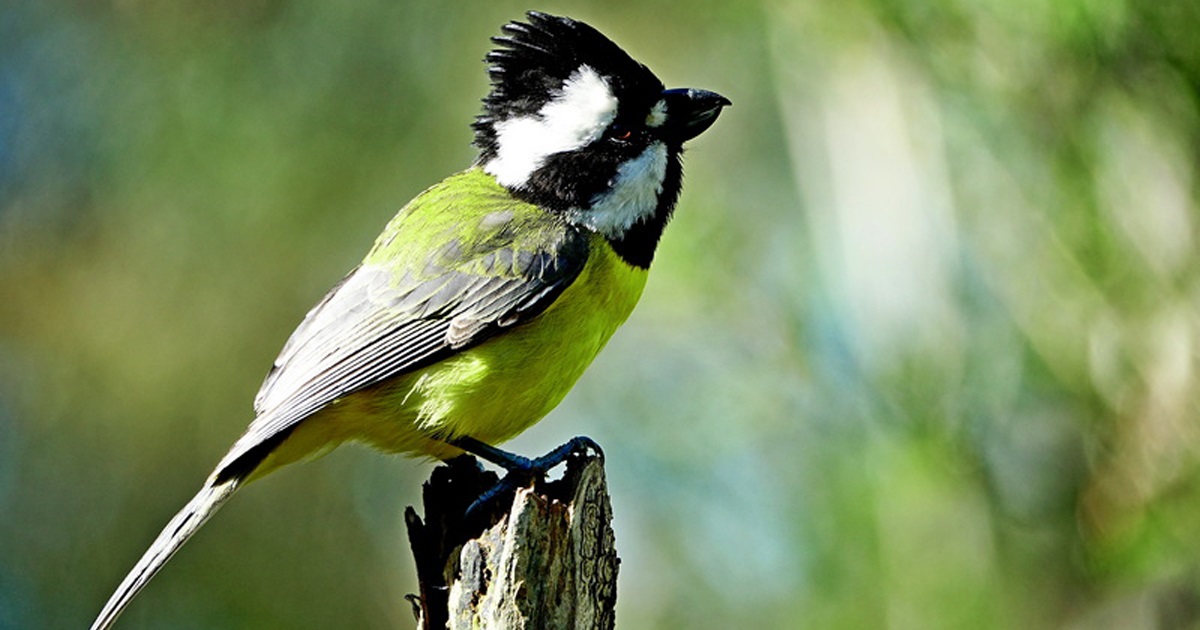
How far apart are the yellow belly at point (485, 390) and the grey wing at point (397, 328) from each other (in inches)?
1.5

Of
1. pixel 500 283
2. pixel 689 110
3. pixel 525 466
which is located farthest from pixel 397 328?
pixel 689 110

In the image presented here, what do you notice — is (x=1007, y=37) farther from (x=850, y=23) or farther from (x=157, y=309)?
(x=157, y=309)

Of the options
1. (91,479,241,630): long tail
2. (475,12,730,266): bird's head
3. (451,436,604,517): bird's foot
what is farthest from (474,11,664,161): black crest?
(91,479,241,630): long tail

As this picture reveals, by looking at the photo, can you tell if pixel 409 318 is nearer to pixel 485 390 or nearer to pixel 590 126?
pixel 485 390

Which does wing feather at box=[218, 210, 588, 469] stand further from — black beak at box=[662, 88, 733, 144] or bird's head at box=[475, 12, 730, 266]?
black beak at box=[662, 88, 733, 144]

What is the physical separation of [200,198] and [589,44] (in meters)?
3.86

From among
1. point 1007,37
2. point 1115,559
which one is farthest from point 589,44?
point 1115,559

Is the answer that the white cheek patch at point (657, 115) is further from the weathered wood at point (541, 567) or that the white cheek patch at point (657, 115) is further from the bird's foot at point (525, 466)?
the weathered wood at point (541, 567)

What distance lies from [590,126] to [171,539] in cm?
147

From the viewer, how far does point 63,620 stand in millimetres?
6590

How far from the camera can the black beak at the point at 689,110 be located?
4.18 metres

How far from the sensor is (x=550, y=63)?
13.5 ft

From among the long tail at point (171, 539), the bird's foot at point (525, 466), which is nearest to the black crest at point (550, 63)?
the bird's foot at point (525, 466)

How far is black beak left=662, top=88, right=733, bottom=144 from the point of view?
4180 mm
